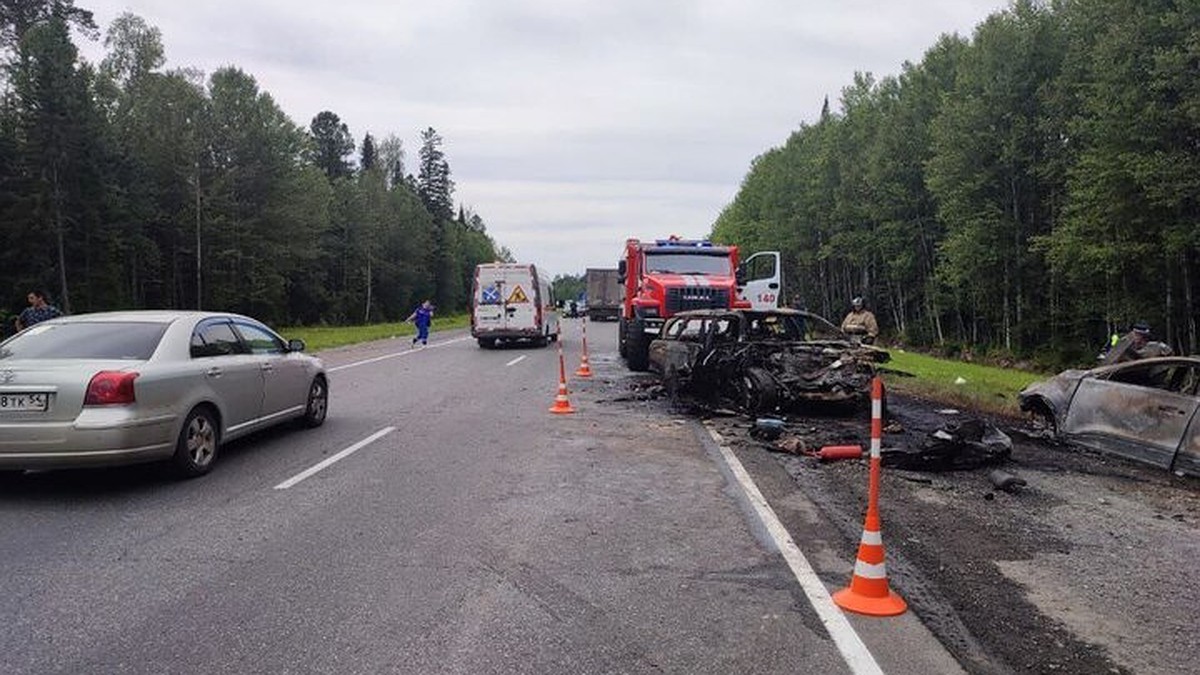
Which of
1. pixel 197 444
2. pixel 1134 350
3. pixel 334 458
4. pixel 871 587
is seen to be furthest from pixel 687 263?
pixel 871 587

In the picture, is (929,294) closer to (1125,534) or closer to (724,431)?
(724,431)

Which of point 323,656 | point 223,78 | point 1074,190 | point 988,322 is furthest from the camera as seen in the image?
point 223,78

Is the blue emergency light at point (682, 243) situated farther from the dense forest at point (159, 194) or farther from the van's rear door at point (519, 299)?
the dense forest at point (159, 194)

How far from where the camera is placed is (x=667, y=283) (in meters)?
18.0

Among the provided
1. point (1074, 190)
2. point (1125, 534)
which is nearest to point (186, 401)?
point (1125, 534)

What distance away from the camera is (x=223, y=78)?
169ft

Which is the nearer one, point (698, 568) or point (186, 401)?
point (698, 568)

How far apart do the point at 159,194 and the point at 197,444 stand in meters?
47.0

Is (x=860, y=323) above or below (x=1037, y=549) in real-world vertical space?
above

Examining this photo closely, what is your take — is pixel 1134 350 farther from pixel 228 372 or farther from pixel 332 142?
pixel 332 142

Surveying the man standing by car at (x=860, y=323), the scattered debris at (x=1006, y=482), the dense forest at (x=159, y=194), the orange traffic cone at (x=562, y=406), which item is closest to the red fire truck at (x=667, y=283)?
the man standing by car at (x=860, y=323)

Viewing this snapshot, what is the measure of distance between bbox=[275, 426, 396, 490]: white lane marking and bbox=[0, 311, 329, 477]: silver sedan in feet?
2.75

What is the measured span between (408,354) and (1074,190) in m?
21.5

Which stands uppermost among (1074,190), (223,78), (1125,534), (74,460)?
(223,78)
